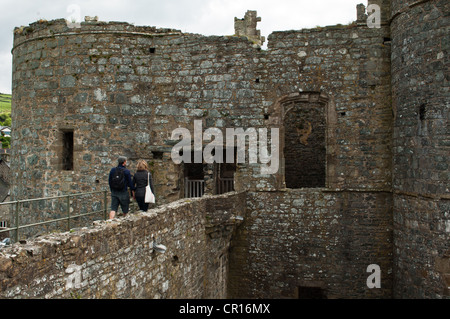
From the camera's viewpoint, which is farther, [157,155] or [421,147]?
[157,155]

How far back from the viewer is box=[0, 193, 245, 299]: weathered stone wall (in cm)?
348

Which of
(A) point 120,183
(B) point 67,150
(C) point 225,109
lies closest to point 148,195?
(A) point 120,183

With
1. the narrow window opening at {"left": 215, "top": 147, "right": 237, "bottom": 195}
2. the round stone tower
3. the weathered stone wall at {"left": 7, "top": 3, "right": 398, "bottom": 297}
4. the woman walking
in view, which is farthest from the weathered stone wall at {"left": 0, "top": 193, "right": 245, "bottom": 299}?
the narrow window opening at {"left": 215, "top": 147, "right": 237, "bottom": 195}

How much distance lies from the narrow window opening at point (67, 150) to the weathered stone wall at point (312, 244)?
4883 millimetres

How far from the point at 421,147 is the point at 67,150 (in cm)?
856

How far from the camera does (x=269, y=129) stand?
372 inches

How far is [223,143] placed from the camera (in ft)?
31.6

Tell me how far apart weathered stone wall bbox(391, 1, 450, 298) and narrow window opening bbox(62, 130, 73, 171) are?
26.6 ft

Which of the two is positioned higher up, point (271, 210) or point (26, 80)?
point (26, 80)

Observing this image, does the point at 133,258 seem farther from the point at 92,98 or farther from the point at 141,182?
the point at 92,98

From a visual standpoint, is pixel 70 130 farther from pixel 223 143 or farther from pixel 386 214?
pixel 386 214

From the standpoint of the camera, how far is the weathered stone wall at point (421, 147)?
7324 mm

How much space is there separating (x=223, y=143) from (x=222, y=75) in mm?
1662
